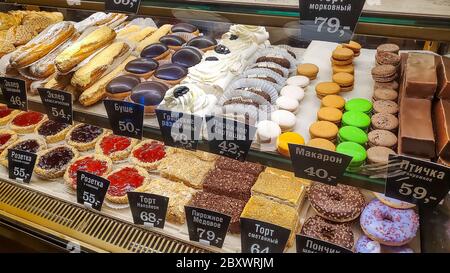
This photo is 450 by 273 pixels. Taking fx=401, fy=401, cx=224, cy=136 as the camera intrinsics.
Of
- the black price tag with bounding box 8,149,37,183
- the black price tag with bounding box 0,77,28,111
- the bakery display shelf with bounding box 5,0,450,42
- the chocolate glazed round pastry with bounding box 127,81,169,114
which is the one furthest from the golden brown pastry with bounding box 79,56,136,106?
the bakery display shelf with bounding box 5,0,450,42

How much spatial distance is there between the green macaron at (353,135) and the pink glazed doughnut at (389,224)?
0.34 metres

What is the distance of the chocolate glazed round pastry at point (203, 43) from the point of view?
2.22 m

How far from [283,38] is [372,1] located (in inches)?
47.5

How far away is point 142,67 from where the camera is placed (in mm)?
2043

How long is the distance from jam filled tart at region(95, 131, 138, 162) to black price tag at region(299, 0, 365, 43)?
140cm

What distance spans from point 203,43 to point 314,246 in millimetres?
1312

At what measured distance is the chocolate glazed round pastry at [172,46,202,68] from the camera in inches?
82.5

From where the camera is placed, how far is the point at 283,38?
2381 millimetres

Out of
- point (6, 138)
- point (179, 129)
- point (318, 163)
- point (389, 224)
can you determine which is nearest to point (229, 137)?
point (179, 129)

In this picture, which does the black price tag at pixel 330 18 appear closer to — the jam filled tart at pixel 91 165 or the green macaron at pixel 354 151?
the green macaron at pixel 354 151

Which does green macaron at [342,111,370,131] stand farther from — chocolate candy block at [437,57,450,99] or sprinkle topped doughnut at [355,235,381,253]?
sprinkle topped doughnut at [355,235,381,253]

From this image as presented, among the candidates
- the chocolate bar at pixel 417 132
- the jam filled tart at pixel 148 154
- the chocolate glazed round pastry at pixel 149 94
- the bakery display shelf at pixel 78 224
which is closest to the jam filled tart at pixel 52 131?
the bakery display shelf at pixel 78 224

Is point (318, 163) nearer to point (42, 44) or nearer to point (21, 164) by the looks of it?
point (21, 164)

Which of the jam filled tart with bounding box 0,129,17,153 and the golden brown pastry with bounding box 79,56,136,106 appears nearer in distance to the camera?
the golden brown pastry with bounding box 79,56,136,106
